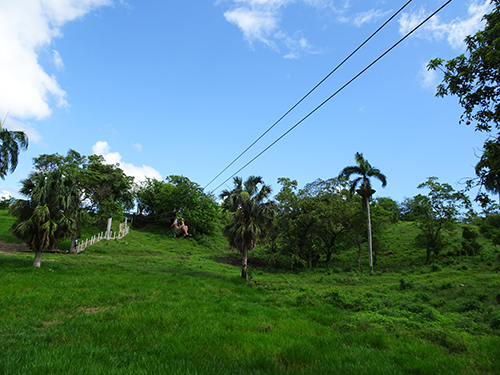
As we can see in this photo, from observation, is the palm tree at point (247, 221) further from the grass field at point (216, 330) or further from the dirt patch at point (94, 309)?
the dirt patch at point (94, 309)

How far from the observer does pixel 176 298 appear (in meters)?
14.1

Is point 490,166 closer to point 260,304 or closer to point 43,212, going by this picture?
point 260,304

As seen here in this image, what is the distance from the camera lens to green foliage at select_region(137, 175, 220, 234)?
178ft

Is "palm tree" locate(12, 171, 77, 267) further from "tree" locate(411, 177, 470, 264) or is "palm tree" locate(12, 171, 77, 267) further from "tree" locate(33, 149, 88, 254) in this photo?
"tree" locate(411, 177, 470, 264)

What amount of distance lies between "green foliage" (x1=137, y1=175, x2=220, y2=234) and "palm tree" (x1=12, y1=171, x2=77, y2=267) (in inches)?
1194

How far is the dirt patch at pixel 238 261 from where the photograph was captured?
127 feet

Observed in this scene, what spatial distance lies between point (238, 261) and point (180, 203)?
22706 mm

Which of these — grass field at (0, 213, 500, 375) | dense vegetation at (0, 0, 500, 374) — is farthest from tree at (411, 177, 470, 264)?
grass field at (0, 213, 500, 375)

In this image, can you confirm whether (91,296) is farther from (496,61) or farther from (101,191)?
(101,191)

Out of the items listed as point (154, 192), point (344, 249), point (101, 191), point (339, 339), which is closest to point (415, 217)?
point (344, 249)

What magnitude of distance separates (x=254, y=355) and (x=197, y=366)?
1.63m

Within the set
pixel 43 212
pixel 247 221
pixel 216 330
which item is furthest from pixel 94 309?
pixel 247 221

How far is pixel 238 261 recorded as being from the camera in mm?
41062

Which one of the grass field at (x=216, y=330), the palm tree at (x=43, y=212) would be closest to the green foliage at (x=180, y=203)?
the palm tree at (x=43, y=212)
